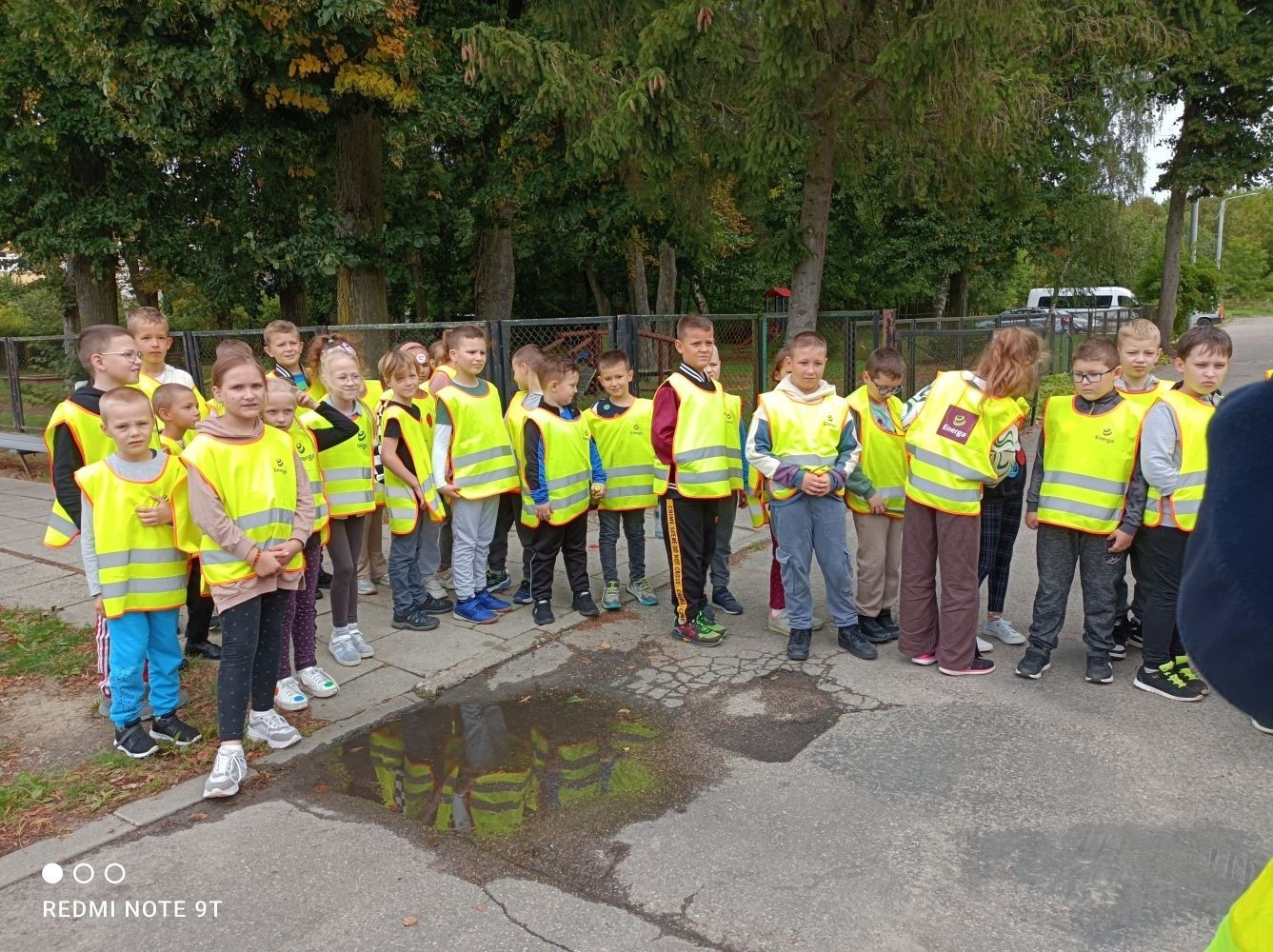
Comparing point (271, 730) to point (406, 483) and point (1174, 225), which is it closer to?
point (406, 483)

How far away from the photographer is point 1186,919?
3.03 m

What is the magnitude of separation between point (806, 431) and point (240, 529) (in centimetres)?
292

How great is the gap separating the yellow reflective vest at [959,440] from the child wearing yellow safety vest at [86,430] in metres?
4.09

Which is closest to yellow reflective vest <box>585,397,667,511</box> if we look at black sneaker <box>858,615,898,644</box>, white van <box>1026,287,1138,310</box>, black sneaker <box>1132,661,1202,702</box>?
black sneaker <box>858,615,898,644</box>

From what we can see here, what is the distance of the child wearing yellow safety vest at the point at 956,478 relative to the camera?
4.88 m

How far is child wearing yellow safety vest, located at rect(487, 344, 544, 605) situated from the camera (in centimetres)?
623

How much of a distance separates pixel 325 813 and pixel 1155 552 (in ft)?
13.5

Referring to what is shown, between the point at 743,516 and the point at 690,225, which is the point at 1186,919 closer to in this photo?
the point at 743,516

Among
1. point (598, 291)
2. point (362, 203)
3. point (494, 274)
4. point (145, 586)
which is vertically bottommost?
point (145, 586)

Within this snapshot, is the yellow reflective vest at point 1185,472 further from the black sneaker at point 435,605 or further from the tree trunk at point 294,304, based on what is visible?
the tree trunk at point 294,304

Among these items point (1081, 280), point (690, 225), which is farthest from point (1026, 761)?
point (1081, 280)

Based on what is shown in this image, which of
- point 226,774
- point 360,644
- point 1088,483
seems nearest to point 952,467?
point 1088,483

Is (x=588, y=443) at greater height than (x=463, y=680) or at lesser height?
greater

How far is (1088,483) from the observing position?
191 inches
